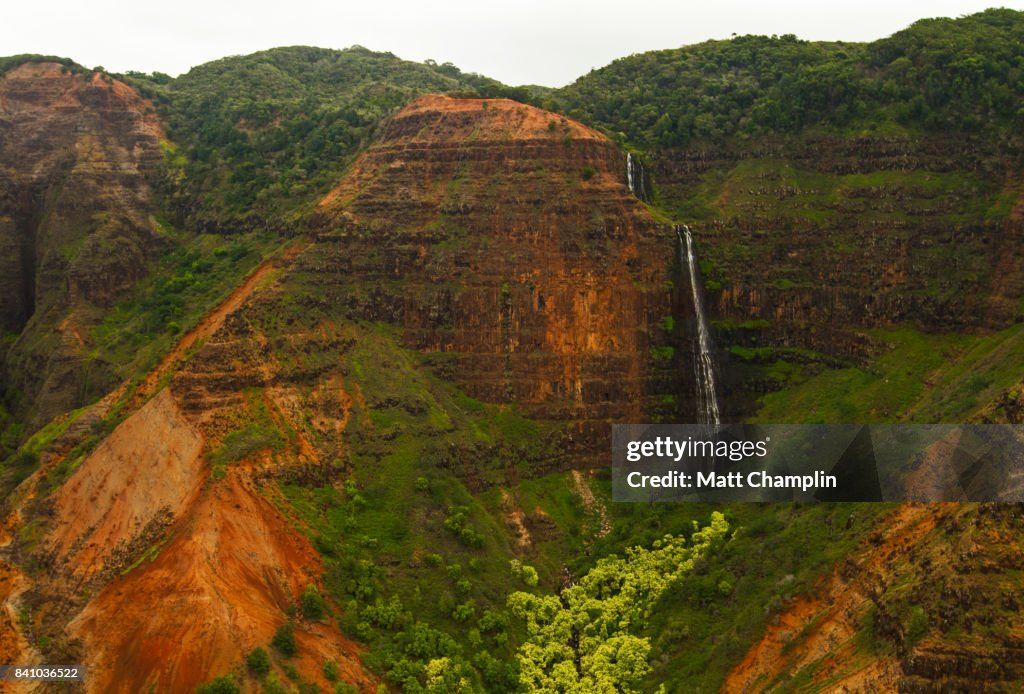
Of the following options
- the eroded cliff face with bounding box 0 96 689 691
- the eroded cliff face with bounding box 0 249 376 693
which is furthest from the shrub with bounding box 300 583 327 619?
the eroded cliff face with bounding box 0 96 689 691

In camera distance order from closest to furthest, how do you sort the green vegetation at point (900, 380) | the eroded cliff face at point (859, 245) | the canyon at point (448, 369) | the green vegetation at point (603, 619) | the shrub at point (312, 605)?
the canyon at point (448, 369) < the shrub at point (312, 605) < the green vegetation at point (603, 619) < the green vegetation at point (900, 380) < the eroded cliff face at point (859, 245)

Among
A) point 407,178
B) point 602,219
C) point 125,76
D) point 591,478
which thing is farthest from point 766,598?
point 125,76

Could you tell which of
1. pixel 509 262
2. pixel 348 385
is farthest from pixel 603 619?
pixel 509 262

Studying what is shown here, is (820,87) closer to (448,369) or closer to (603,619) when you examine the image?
(448,369)

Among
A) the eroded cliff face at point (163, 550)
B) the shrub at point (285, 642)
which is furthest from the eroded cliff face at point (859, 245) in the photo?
the shrub at point (285, 642)

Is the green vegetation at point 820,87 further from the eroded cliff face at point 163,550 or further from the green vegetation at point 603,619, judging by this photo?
the eroded cliff face at point 163,550

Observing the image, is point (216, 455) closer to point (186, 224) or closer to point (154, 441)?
point (154, 441)

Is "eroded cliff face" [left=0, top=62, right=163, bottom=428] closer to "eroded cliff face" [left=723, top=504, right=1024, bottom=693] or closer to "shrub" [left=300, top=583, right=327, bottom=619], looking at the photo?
"shrub" [left=300, top=583, right=327, bottom=619]
